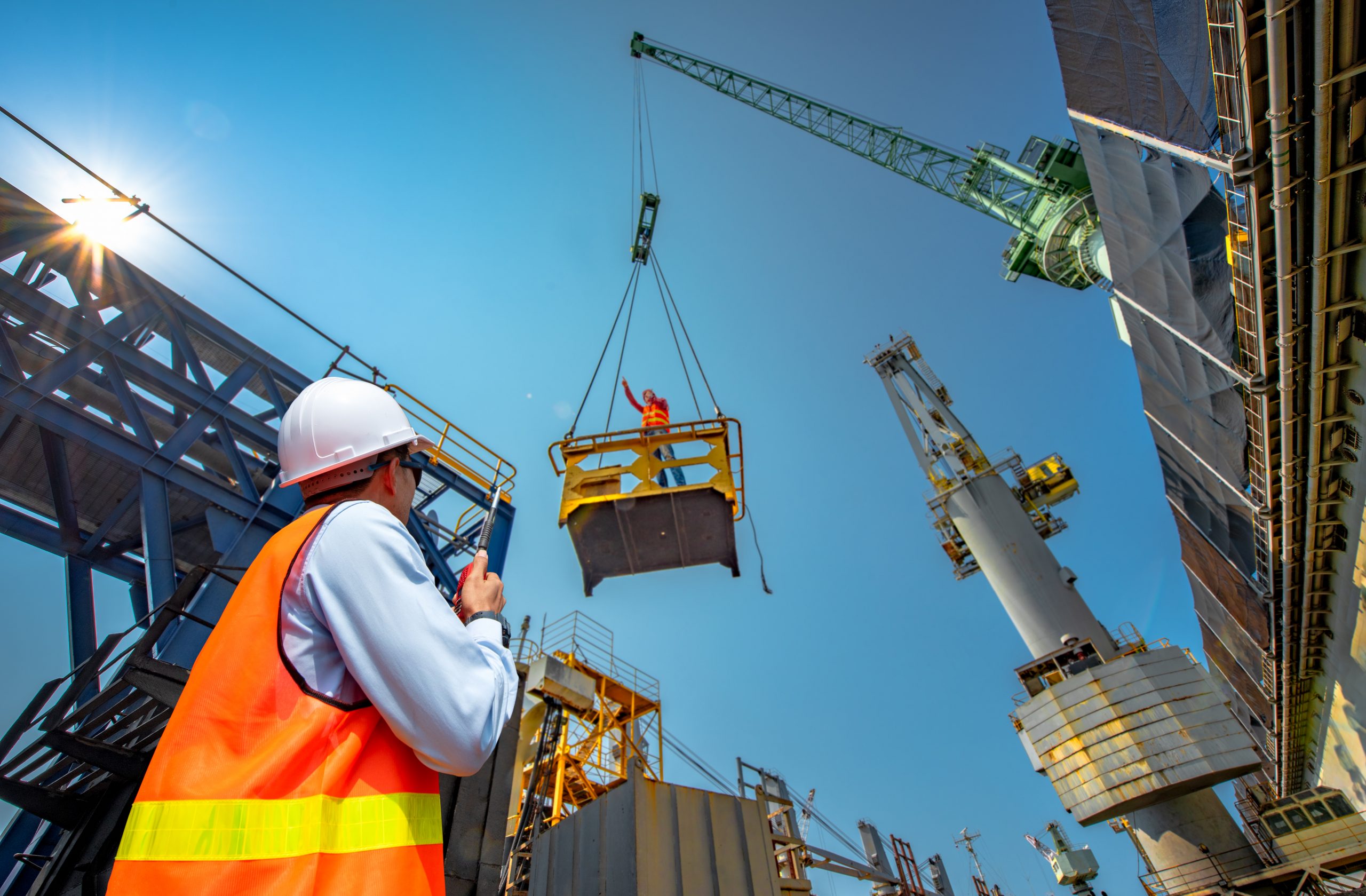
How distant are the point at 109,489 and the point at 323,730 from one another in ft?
43.6

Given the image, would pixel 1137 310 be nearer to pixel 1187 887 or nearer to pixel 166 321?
pixel 1187 887

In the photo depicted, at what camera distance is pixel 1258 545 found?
49.5 feet

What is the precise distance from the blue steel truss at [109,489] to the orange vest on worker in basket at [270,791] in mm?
6130

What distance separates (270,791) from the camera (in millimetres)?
1373

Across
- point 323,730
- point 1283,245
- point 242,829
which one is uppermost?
point 1283,245

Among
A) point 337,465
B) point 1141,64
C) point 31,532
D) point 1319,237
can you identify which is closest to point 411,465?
point 337,465

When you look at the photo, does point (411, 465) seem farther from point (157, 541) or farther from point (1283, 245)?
point (1283, 245)

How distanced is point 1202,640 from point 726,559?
1173 inches

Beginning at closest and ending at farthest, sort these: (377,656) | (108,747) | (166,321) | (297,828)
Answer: (297,828) < (377,656) < (108,747) < (166,321)

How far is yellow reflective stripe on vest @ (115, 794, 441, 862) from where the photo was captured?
1.30 m

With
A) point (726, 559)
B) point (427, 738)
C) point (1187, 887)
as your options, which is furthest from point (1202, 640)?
point (427, 738)

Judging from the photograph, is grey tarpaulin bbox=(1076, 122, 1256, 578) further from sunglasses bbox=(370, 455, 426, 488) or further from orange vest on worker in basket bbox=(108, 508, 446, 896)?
orange vest on worker in basket bbox=(108, 508, 446, 896)

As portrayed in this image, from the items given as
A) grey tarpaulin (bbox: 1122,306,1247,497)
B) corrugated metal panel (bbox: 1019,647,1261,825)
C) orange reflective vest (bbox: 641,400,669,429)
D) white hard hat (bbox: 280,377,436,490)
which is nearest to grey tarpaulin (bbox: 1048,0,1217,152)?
grey tarpaulin (bbox: 1122,306,1247,497)

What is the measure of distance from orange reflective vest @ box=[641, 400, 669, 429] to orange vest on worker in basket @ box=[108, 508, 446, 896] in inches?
312
